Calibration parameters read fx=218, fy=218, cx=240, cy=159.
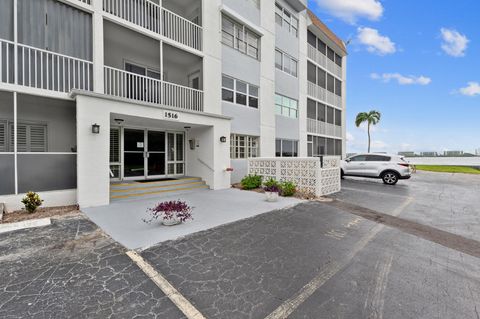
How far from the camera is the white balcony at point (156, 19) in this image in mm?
8273

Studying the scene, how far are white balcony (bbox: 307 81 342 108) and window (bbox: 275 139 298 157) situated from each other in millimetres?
4662

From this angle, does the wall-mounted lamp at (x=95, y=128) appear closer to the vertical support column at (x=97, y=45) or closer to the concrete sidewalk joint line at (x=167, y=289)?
the vertical support column at (x=97, y=45)

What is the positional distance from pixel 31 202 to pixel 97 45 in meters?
5.30

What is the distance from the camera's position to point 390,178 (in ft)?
42.1

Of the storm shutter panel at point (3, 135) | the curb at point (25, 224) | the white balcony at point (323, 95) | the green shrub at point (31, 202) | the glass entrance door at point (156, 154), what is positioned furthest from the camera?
the white balcony at point (323, 95)

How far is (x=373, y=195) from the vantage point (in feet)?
31.4

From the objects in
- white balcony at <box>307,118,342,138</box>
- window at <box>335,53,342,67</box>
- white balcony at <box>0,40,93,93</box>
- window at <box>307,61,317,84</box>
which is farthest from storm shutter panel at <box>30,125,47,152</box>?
window at <box>335,53,342,67</box>

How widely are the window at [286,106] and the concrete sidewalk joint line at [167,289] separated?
13.0m

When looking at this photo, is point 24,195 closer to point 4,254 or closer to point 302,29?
point 4,254

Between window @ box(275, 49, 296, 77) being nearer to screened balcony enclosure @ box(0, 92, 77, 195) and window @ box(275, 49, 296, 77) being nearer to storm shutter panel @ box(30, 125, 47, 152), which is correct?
screened balcony enclosure @ box(0, 92, 77, 195)

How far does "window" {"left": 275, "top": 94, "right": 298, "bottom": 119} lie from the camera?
589 inches

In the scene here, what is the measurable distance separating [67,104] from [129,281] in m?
7.58

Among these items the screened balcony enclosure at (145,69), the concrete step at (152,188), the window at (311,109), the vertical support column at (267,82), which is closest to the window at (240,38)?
the vertical support column at (267,82)

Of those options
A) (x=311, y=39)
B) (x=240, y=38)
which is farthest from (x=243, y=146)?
(x=311, y=39)
